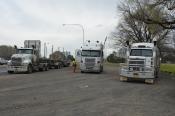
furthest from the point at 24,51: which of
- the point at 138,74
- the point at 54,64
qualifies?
the point at 138,74

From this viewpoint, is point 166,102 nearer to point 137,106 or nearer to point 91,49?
point 137,106

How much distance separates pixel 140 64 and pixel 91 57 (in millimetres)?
11538

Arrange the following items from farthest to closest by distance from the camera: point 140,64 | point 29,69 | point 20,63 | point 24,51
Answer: point 24,51 < point 29,69 < point 20,63 < point 140,64

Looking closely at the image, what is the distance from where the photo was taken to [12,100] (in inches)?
561

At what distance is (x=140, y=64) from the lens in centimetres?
2703

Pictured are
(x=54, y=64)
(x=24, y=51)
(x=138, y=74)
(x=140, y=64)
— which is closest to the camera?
(x=138, y=74)

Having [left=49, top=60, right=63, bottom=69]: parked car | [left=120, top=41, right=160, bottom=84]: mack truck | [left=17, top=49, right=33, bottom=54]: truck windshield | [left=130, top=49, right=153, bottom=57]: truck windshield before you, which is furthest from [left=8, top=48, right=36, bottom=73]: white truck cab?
[left=130, top=49, right=153, bottom=57]: truck windshield

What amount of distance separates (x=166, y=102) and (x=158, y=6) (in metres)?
22.8

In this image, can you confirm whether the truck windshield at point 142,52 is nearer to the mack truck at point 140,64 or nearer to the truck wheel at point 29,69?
the mack truck at point 140,64

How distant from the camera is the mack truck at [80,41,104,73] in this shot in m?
37.8

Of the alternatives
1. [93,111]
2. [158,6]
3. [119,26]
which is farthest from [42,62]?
[119,26]

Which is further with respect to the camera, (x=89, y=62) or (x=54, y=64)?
(x=54, y=64)

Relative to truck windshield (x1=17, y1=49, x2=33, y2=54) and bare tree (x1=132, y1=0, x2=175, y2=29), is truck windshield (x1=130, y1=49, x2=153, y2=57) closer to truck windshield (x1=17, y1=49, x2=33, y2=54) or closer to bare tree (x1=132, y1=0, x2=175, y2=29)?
bare tree (x1=132, y1=0, x2=175, y2=29)

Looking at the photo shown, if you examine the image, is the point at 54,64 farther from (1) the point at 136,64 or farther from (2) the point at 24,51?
(1) the point at 136,64
